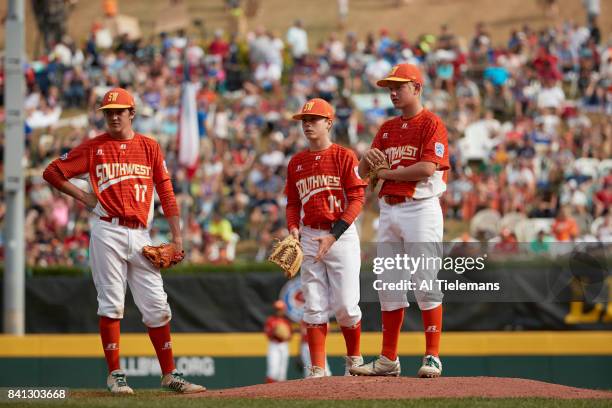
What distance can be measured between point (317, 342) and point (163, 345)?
123 cm

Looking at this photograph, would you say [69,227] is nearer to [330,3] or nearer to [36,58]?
[36,58]

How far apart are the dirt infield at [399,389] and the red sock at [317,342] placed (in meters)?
0.35

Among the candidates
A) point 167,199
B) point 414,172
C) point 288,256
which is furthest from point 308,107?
point 167,199

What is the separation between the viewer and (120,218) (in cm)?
881

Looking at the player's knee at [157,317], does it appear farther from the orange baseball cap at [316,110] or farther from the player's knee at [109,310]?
the orange baseball cap at [316,110]

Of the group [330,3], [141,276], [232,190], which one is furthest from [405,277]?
[330,3]

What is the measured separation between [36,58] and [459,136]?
44.8ft

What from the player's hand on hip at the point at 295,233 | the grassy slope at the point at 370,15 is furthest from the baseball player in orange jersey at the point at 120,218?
the grassy slope at the point at 370,15

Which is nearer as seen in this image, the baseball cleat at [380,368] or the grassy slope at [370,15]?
the baseball cleat at [380,368]

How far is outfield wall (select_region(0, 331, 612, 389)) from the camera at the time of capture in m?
15.2

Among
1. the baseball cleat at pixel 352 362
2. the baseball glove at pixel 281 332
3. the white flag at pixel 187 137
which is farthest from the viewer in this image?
the white flag at pixel 187 137

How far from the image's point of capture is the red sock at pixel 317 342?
9.20 meters

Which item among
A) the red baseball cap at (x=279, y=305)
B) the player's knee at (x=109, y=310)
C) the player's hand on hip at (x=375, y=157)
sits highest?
the player's hand on hip at (x=375, y=157)

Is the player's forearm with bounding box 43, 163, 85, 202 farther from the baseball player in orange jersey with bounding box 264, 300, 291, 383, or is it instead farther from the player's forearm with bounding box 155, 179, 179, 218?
the baseball player in orange jersey with bounding box 264, 300, 291, 383
